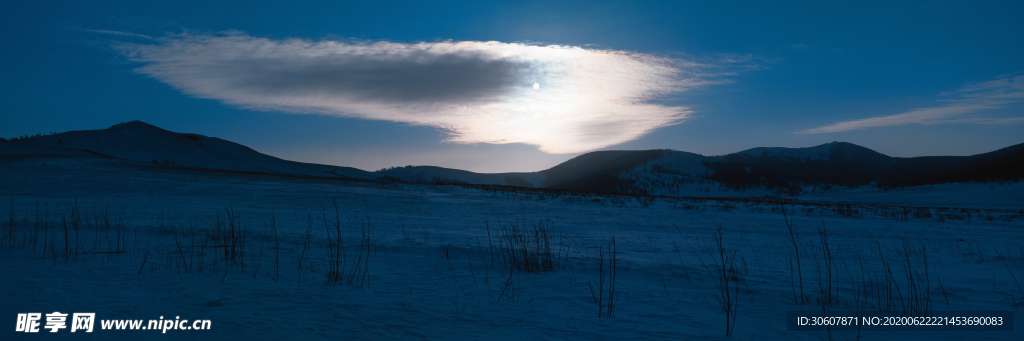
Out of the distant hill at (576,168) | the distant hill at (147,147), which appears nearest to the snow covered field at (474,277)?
the distant hill at (576,168)

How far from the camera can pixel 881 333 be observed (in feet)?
15.4

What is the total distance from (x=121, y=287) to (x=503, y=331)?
4.53 metres

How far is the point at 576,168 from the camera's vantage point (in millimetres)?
186625

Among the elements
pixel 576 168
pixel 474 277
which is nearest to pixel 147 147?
pixel 474 277

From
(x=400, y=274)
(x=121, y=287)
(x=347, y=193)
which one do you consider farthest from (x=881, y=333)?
(x=347, y=193)

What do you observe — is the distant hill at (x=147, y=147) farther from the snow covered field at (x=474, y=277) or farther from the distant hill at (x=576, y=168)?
the snow covered field at (x=474, y=277)

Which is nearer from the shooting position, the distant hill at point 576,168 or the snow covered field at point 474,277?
the snow covered field at point 474,277

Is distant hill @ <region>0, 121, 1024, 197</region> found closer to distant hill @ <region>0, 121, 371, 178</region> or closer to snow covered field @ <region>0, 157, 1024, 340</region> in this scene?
distant hill @ <region>0, 121, 371, 178</region>

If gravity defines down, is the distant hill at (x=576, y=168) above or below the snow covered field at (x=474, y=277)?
above

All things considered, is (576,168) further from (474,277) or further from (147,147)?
(474,277)

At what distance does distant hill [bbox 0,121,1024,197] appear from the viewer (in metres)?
53.5

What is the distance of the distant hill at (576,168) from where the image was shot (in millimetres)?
53469

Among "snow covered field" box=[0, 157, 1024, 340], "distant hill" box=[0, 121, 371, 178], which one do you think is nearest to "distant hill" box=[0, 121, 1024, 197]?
"distant hill" box=[0, 121, 371, 178]

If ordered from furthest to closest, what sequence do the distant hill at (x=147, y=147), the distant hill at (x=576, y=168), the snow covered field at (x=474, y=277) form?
the distant hill at (x=576, y=168) < the distant hill at (x=147, y=147) < the snow covered field at (x=474, y=277)
